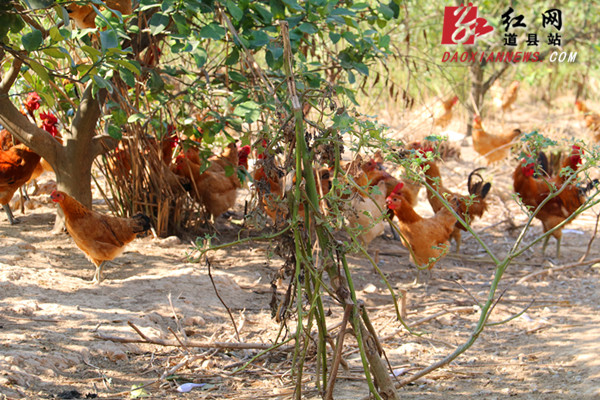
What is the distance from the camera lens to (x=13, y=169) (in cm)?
495

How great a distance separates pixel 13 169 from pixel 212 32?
284 cm

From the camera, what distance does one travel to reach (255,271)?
16.0 feet

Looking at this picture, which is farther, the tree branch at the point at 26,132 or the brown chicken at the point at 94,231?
the tree branch at the point at 26,132

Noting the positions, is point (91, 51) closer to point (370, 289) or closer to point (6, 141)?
point (370, 289)

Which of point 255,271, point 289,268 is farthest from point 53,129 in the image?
point 289,268

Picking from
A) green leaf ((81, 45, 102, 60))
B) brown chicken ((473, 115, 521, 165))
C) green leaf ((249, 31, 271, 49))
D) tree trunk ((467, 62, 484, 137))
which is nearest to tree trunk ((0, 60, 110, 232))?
green leaf ((249, 31, 271, 49))

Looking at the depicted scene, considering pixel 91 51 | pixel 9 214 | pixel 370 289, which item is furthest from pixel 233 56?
pixel 9 214

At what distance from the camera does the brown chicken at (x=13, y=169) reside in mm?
4914

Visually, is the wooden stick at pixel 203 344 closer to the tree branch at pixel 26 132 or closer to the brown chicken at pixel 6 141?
the tree branch at pixel 26 132

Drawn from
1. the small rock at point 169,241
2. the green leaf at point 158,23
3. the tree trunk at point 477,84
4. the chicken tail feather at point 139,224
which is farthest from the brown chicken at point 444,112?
the green leaf at point 158,23

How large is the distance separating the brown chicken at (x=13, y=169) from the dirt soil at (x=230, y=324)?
0.32 m

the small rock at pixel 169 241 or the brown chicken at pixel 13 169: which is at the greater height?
the brown chicken at pixel 13 169

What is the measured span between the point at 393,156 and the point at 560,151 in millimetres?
6710

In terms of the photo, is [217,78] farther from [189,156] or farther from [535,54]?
[535,54]
